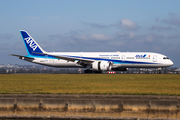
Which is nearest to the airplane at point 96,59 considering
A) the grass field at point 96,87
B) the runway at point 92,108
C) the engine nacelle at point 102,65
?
the engine nacelle at point 102,65

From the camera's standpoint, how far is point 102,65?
2202 inches

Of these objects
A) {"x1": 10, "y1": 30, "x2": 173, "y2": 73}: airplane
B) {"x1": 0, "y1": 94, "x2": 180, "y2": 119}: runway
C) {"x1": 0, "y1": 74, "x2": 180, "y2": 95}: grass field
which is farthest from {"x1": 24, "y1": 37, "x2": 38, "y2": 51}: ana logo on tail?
{"x1": 0, "y1": 94, "x2": 180, "y2": 119}: runway

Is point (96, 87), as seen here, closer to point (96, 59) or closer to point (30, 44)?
point (96, 59)

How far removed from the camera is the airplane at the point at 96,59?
2231 inches

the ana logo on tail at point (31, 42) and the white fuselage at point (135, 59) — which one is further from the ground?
the ana logo on tail at point (31, 42)

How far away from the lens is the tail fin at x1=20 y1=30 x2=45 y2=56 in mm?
64925

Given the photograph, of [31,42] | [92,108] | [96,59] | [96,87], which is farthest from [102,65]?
[92,108]

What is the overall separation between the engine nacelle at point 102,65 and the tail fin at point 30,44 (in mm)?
15398

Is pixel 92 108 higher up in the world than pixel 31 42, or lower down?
lower down

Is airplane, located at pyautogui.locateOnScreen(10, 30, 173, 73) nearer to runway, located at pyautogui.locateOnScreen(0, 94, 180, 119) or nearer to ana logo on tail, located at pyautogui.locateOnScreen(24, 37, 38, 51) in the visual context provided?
ana logo on tail, located at pyautogui.locateOnScreen(24, 37, 38, 51)

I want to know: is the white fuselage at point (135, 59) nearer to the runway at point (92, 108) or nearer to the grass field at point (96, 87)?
the grass field at point (96, 87)

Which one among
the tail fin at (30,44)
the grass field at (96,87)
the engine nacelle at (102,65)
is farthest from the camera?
the tail fin at (30,44)

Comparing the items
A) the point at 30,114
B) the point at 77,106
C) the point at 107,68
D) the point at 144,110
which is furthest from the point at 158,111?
the point at 107,68

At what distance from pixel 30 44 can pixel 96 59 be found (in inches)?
661
